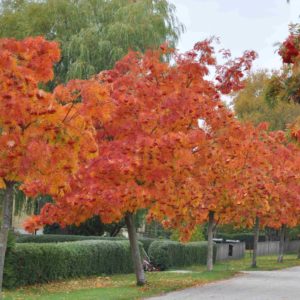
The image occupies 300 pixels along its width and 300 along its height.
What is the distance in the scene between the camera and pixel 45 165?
35.2 feet

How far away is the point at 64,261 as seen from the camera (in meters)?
19.9

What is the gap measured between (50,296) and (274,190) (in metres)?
13.6

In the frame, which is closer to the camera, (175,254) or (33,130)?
(33,130)

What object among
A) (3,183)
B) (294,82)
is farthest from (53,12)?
(294,82)

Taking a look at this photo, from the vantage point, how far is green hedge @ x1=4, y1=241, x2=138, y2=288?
17.3 metres

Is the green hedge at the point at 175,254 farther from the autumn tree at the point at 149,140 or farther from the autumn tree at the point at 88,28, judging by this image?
the autumn tree at the point at 149,140

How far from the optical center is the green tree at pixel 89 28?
27.1 meters

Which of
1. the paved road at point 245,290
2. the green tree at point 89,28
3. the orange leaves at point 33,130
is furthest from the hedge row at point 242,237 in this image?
the orange leaves at point 33,130

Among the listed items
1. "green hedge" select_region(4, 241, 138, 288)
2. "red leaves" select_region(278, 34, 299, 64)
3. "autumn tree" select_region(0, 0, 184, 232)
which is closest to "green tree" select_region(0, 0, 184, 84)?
"autumn tree" select_region(0, 0, 184, 232)

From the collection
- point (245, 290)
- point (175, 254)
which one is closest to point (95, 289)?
point (245, 290)

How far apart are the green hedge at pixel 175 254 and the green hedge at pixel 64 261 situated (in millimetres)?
2078

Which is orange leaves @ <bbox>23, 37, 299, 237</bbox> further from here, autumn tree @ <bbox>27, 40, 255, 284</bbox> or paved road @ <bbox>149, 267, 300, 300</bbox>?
paved road @ <bbox>149, 267, 300, 300</bbox>

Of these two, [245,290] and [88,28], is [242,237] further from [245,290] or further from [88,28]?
[245,290]

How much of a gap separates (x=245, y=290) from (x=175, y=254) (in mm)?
11077
